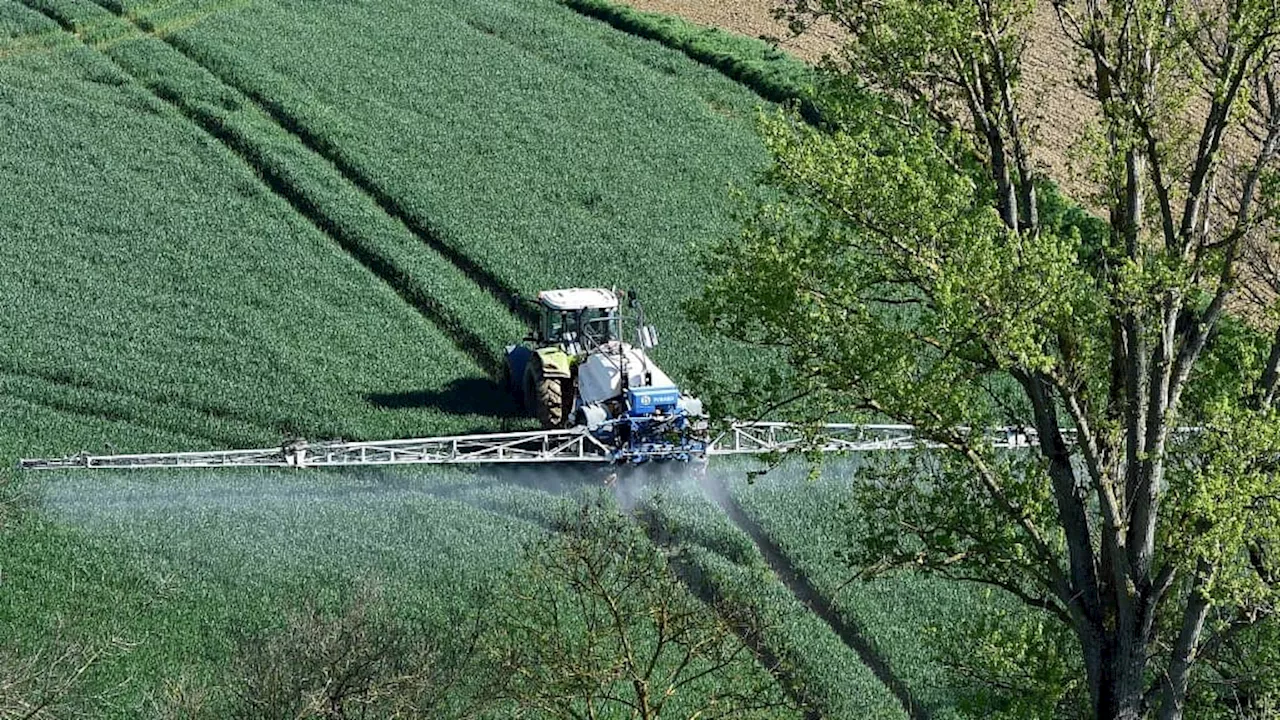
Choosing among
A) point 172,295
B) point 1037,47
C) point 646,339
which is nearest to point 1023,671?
point 646,339

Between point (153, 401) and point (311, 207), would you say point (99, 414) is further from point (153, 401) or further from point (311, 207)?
point (311, 207)

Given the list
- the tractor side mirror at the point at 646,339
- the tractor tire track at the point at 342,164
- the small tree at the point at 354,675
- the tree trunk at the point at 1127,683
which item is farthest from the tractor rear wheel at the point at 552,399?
the tree trunk at the point at 1127,683

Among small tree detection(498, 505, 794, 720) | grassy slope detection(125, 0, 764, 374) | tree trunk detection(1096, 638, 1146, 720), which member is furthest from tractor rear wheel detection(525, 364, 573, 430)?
tree trunk detection(1096, 638, 1146, 720)

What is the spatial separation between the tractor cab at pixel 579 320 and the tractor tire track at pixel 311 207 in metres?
2.56

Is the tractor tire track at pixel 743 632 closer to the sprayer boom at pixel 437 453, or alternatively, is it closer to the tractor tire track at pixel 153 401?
the sprayer boom at pixel 437 453

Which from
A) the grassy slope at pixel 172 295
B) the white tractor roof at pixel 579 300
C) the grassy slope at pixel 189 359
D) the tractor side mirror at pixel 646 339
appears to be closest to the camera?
the grassy slope at pixel 189 359

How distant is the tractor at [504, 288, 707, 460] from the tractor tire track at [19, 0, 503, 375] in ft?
7.76

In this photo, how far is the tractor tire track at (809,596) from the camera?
25.8 m

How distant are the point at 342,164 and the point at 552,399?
14.3m

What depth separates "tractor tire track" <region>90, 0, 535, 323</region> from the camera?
38531 millimetres

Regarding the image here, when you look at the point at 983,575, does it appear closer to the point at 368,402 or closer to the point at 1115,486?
the point at 1115,486

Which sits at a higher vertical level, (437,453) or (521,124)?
(521,124)

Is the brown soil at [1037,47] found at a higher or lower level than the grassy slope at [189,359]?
higher

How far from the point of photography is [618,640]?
79.8ft
